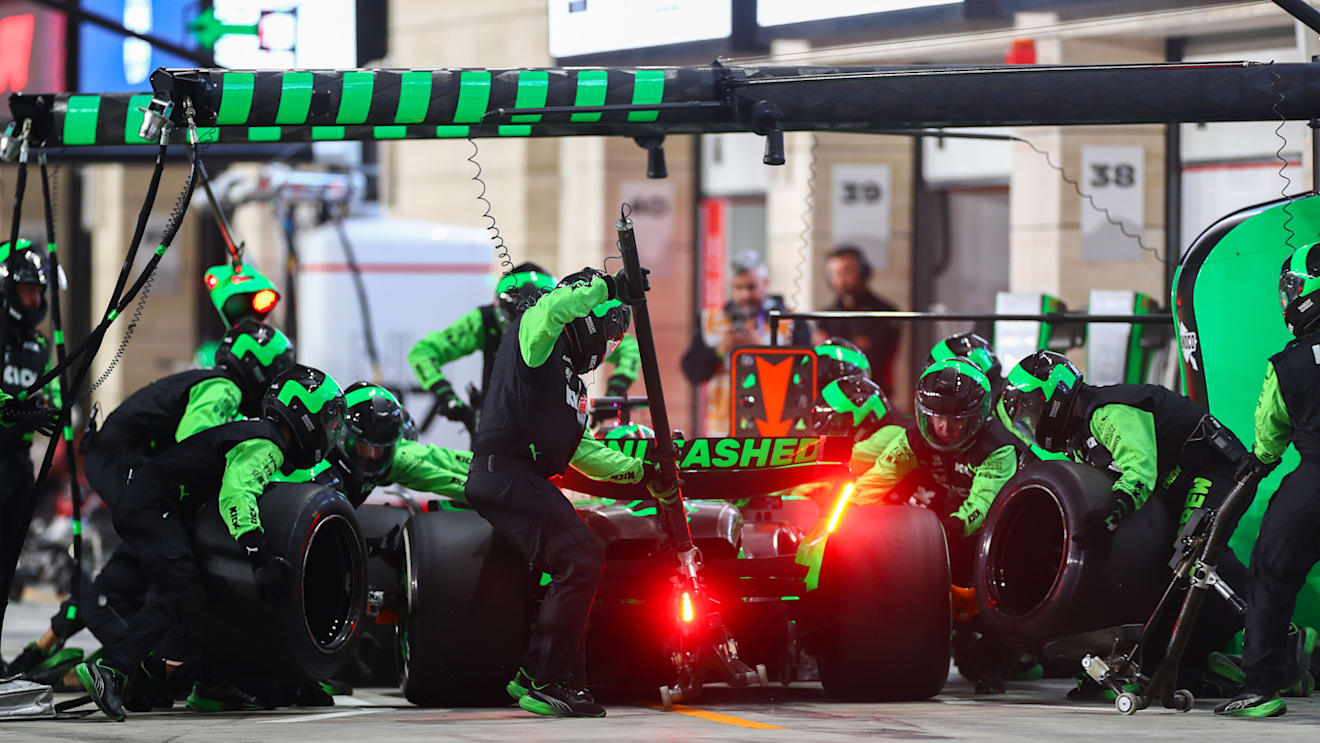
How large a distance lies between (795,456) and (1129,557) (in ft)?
4.87

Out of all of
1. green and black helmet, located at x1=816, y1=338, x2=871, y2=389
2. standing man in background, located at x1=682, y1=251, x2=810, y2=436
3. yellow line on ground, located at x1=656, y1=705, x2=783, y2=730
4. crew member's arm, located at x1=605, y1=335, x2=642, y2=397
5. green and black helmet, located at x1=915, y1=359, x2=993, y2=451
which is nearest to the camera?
yellow line on ground, located at x1=656, y1=705, x2=783, y2=730

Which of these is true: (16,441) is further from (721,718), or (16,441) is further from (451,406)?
(721,718)

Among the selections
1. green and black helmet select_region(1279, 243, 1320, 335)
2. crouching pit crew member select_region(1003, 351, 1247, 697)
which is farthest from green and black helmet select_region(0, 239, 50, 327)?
green and black helmet select_region(1279, 243, 1320, 335)

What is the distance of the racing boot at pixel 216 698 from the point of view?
30.5ft

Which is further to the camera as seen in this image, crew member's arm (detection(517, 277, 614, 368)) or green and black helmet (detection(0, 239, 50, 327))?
green and black helmet (detection(0, 239, 50, 327))

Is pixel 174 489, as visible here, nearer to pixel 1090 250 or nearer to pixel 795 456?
pixel 795 456

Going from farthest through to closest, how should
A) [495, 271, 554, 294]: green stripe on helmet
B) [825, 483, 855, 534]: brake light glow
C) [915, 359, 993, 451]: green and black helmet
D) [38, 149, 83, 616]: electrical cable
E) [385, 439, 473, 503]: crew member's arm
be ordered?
[495, 271, 554, 294]: green stripe on helmet, [385, 439, 473, 503]: crew member's arm, [915, 359, 993, 451]: green and black helmet, [38, 149, 83, 616]: electrical cable, [825, 483, 855, 534]: brake light glow

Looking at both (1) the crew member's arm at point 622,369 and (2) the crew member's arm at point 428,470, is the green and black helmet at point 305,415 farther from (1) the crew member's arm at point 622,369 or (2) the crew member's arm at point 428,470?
(1) the crew member's arm at point 622,369

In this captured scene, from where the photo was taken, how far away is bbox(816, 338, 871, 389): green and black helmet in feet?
37.9

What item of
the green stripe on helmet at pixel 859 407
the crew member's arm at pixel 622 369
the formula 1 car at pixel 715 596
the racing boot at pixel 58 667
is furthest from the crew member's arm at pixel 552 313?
the crew member's arm at pixel 622 369

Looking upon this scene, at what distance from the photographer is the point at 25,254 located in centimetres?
1055

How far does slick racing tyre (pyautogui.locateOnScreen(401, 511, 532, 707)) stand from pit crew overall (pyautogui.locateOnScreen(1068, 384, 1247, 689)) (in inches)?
99.5

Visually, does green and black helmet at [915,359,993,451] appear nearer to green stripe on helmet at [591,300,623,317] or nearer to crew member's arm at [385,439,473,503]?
green stripe on helmet at [591,300,623,317]

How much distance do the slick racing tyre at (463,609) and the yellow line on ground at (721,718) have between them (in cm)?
71
